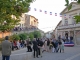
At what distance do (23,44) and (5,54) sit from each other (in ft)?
83.4

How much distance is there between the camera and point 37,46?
16.9 m

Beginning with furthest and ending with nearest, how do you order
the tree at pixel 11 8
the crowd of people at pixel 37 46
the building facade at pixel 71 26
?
the building facade at pixel 71 26
the tree at pixel 11 8
the crowd of people at pixel 37 46

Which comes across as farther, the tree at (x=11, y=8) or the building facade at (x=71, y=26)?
the building facade at (x=71, y=26)

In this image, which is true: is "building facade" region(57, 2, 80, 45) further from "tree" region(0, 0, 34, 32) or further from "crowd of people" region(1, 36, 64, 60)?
"tree" region(0, 0, 34, 32)

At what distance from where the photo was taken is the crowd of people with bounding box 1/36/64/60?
32.4 ft

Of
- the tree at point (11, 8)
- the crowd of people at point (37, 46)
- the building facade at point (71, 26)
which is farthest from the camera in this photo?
the building facade at point (71, 26)

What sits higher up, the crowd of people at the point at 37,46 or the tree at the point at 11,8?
the tree at the point at 11,8

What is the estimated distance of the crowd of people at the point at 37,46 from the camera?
9867 mm

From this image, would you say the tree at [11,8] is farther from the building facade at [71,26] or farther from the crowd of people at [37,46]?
the building facade at [71,26]

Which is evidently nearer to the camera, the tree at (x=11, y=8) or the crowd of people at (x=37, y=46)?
the crowd of people at (x=37, y=46)

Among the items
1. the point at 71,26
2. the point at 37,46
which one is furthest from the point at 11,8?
the point at 71,26

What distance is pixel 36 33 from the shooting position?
55.0 m

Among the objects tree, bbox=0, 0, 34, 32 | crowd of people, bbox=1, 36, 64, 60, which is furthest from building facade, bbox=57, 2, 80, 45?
tree, bbox=0, 0, 34, 32

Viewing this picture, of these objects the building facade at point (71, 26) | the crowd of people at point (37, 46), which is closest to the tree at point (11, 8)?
the crowd of people at point (37, 46)
